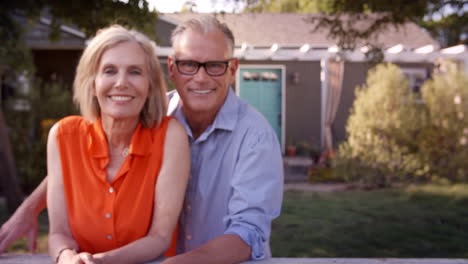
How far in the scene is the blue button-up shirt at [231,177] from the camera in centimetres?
220

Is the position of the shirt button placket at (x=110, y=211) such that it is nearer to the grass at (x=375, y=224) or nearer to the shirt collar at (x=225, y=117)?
the shirt collar at (x=225, y=117)

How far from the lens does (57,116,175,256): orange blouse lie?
2080 millimetres

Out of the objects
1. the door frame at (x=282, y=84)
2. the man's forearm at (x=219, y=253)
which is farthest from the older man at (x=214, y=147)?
the door frame at (x=282, y=84)

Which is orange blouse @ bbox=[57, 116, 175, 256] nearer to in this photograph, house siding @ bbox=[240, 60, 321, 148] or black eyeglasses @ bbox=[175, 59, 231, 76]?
black eyeglasses @ bbox=[175, 59, 231, 76]

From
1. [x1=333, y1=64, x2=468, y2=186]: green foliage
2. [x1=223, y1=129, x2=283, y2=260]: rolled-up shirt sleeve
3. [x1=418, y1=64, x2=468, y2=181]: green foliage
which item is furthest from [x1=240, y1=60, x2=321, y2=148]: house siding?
[x1=223, y1=129, x2=283, y2=260]: rolled-up shirt sleeve

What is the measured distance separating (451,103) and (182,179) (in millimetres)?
9049

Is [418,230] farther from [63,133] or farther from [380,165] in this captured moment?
[63,133]

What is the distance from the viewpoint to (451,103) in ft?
32.4

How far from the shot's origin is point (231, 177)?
240 centimetres

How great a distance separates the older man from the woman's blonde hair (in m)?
0.26

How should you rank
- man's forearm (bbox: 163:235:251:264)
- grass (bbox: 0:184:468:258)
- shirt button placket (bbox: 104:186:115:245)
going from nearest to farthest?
man's forearm (bbox: 163:235:251:264)
shirt button placket (bbox: 104:186:115:245)
grass (bbox: 0:184:468:258)

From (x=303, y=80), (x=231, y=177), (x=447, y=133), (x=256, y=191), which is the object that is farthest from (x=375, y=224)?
(x=303, y=80)

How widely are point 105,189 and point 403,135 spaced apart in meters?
8.31

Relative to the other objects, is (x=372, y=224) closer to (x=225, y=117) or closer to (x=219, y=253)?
(x=225, y=117)
